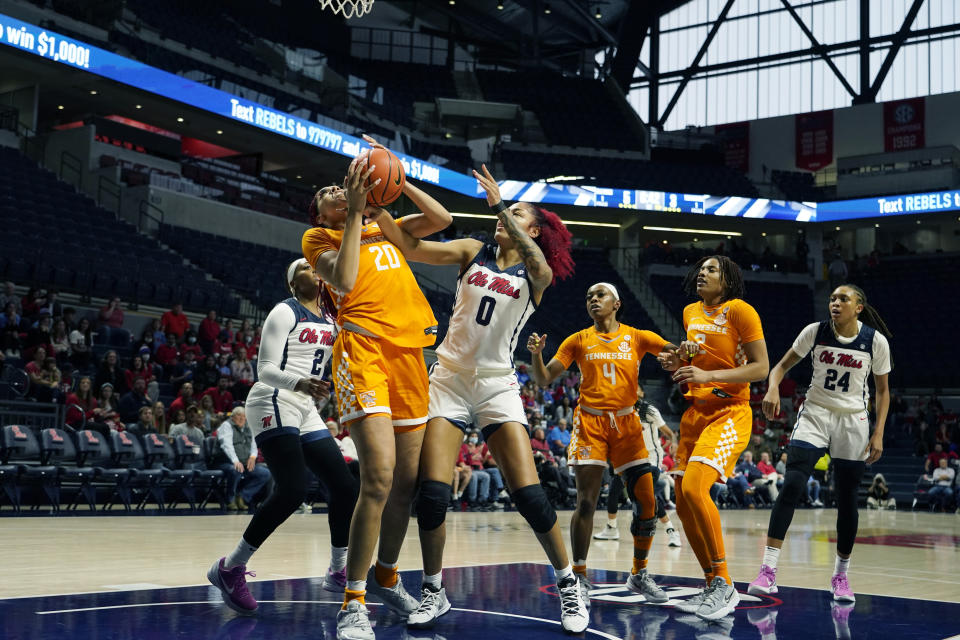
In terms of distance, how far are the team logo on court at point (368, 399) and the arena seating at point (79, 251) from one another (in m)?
13.5

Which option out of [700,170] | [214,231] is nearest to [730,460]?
[214,231]

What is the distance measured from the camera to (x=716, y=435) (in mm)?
5039

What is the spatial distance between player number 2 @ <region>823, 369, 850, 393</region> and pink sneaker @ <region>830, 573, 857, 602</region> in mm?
1116

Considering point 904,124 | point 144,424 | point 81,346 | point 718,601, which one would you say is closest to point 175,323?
point 81,346

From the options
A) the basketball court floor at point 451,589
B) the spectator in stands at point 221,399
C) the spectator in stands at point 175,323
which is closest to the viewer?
the basketball court floor at point 451,589

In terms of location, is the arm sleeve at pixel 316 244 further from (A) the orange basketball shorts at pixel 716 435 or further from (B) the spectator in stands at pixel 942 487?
(B) the spectator in stands at pixel 942 487

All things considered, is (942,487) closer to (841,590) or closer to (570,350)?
(841,590)

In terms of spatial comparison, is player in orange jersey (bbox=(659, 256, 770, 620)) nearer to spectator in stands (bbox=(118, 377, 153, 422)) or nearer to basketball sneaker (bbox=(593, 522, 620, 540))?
basketball sneaker (bbox=(593, 522, 620, 540))

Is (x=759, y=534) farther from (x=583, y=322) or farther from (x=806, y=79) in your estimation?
(x=806, y=79)

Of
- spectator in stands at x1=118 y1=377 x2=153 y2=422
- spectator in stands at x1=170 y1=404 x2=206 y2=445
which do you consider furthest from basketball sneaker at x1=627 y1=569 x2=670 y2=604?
spectator in stands at x1=118 y1=377 x2=153 y2=422

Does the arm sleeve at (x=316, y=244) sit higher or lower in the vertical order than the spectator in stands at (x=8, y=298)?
lower

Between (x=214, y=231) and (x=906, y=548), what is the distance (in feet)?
60.7

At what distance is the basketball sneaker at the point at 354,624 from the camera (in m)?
3.63

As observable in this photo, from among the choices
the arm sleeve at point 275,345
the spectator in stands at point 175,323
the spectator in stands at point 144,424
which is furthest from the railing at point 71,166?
the arm sleeve at point 275,345
